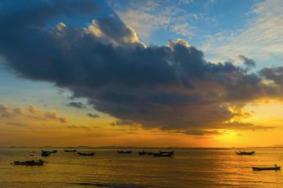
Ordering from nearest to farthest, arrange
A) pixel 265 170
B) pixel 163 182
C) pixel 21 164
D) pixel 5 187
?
1. pixel 5 187
2. pixel 163 182
3. pixel 265 170
4. pixel 21 164

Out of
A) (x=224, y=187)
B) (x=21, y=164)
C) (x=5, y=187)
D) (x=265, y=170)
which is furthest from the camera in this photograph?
(x=21, y=164)

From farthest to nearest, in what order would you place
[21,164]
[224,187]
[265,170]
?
[21,164] < [265,170] < [224,187]

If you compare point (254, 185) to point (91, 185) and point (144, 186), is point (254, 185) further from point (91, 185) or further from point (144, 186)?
point (91, 185)

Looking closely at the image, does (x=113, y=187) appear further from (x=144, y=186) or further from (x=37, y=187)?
(x=37, y=187)

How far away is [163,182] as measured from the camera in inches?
3253

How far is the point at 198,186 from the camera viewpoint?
77.8 m

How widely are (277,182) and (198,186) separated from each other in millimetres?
23058

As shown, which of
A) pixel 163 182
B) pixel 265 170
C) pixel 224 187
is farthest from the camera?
pixel 265 170

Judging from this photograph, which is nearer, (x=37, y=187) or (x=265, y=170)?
(x=37, y=187)

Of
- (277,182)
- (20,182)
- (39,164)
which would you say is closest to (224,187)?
(277,182)

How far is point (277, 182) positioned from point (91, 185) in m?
45.2

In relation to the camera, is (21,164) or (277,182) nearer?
(277,182)

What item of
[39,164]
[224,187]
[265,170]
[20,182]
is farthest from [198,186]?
[39,164]

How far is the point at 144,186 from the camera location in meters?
74.0
